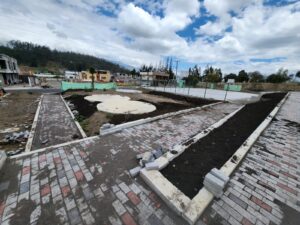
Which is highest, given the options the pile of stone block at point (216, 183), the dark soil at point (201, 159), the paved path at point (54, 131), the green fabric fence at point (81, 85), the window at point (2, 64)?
the window at point (2, 64)

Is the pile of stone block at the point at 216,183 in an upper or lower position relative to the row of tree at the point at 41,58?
lower

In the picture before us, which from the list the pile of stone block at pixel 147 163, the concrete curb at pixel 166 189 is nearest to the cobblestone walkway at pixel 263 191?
the concrete curb at pixel 166 189

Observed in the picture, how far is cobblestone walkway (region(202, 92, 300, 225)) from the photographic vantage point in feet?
5.74

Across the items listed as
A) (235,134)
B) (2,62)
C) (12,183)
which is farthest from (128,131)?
(2,62)

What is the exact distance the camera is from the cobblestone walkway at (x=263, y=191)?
5.74 ft

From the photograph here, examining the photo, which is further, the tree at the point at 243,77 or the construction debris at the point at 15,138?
the tree at the point at 243,77

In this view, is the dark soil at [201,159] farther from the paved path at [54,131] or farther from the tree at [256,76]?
the tree at [256,76]

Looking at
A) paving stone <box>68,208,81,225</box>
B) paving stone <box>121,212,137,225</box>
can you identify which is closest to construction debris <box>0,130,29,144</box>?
paving stone <box>68,208,81,225</box>

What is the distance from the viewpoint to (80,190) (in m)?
2.13

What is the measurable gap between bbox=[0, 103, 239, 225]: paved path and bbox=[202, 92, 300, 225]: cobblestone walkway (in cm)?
75

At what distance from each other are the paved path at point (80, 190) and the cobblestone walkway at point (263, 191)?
2.46ft

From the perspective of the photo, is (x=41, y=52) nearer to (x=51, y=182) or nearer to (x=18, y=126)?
(x=18, y=126)

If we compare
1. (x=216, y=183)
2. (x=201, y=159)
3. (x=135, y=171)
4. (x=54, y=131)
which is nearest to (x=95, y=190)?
(x=135, y=171)

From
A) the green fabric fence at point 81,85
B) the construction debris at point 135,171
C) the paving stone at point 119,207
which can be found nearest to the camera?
the paving stone at point 119,207
